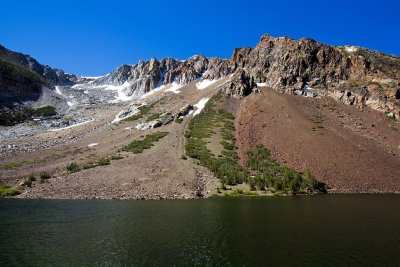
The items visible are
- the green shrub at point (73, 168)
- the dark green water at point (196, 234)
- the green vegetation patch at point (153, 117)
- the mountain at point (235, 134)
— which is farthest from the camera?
the green vegetation patch at point (153, 117)

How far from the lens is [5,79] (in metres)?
161

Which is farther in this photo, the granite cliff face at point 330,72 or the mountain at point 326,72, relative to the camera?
the granite cliff face at point 330,72

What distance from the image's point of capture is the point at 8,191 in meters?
56.7

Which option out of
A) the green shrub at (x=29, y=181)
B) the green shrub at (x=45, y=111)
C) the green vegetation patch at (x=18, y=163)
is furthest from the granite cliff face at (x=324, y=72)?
the green shrub at (x=29, y=181)

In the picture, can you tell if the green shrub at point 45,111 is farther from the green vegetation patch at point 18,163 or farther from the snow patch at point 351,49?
the snow patch at point 351,49

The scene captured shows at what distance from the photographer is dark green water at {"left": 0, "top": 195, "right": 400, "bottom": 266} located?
995 inches

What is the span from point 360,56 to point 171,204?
111 metres

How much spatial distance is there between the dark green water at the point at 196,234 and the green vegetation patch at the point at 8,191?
6084 mm

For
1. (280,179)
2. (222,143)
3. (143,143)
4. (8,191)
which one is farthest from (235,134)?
(8,191)

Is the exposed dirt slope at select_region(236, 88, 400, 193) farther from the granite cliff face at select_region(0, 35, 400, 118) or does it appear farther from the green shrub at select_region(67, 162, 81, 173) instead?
the green shrub at select_region(67, 162, 81, 173)

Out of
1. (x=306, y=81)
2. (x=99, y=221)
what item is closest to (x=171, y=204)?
(x=99, y=221)

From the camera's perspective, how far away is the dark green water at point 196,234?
995 inches

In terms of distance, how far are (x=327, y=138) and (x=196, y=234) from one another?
216 ft

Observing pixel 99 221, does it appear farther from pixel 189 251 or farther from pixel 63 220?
pixel 189 251
